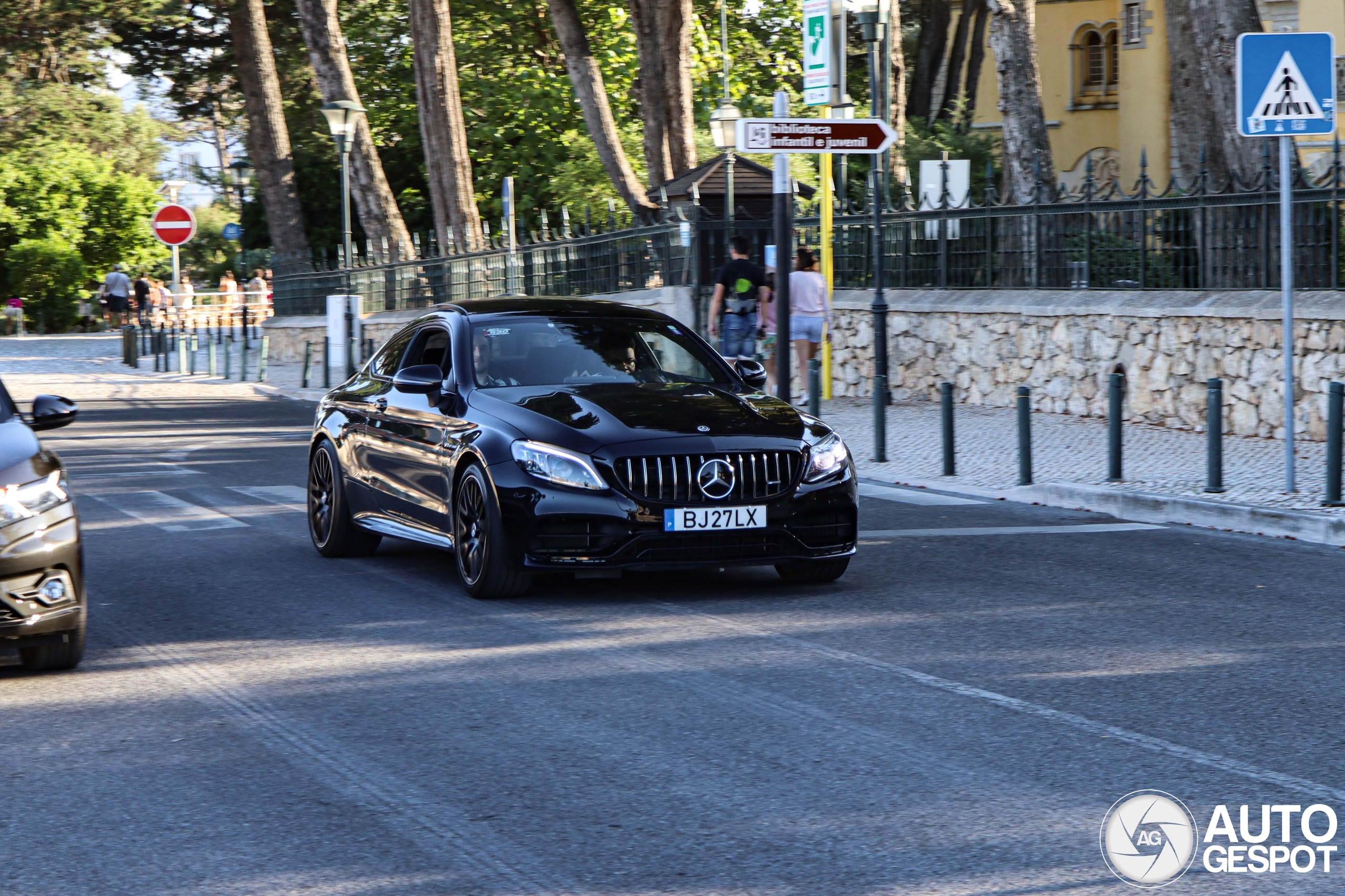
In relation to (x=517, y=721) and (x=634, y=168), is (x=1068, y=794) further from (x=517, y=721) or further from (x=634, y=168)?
(x=634, y=168)

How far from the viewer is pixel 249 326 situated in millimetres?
53281

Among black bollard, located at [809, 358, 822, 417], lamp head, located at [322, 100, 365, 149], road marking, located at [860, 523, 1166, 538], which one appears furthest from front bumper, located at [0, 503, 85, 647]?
lamp head, located at [322, 100, 365, 149]

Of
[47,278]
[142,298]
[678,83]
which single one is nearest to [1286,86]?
[678,83]

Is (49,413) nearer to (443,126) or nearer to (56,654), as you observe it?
(56,654)

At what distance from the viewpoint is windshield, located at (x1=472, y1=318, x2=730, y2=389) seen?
9578mm

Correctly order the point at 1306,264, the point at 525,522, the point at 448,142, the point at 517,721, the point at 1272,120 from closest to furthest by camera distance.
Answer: the point at 517,721 < the point at 525,522 < the point at 1272,120 < the point at 1306,264 < the point at 448,142

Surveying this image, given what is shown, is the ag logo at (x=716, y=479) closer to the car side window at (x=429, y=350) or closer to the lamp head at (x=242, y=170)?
the car side window at (x=429, y=350)

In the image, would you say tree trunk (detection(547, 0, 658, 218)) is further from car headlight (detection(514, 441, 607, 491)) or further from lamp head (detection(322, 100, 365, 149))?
car headlight (detection(514, 441, 607, 491))

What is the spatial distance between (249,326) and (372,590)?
149 ft

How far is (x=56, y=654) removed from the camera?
7.37 metres

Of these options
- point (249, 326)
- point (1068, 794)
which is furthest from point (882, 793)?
point (249, 326)

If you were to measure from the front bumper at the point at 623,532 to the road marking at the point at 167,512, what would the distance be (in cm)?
424

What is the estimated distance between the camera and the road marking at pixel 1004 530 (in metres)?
11.4

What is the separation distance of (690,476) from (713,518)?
0.23 metres
